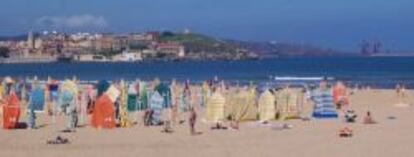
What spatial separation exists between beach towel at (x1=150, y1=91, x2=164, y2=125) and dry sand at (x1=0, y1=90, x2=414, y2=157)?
0.86 m

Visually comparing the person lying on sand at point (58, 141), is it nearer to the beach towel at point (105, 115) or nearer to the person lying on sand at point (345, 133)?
the beach towel at point (105, 115)

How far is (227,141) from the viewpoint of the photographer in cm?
2331

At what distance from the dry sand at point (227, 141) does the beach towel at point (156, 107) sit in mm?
858

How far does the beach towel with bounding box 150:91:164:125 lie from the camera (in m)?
27.7

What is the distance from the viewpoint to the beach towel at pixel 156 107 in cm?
2773

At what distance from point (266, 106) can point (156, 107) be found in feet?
10.9

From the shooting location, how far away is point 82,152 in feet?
69.1

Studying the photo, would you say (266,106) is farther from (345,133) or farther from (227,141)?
(227,141)

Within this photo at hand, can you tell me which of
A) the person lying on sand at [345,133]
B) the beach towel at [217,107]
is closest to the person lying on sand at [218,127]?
the beach towel at [217,107]

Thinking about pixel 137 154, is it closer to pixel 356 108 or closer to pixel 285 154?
pixel 285 154

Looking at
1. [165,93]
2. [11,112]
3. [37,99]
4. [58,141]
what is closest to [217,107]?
[165,93]

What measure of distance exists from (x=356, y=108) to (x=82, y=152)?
17.3 meters

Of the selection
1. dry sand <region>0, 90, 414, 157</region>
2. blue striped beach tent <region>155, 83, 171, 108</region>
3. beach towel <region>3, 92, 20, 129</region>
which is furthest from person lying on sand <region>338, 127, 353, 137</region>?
blue striped beach tent <region>155, 83, 171, 108</region>

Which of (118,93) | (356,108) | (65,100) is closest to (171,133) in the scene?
(118,93)
